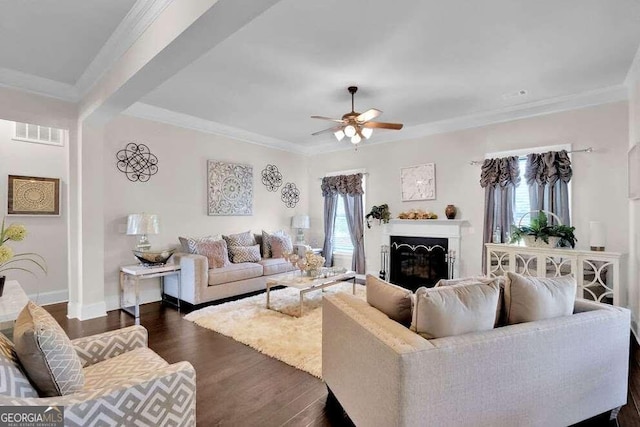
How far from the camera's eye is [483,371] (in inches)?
58.4

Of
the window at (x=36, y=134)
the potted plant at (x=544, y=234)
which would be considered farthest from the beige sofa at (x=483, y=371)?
the window at (x=36, y=134)

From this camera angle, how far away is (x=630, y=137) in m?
3.72

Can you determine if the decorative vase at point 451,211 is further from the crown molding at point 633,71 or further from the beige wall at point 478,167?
the crown molding at point 633,71

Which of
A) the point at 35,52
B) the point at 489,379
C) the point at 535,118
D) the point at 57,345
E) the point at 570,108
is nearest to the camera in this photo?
the point at 57,345

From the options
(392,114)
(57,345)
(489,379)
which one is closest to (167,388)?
(57,345)

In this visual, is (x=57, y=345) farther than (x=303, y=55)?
No

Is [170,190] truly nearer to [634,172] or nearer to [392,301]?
[392,301]

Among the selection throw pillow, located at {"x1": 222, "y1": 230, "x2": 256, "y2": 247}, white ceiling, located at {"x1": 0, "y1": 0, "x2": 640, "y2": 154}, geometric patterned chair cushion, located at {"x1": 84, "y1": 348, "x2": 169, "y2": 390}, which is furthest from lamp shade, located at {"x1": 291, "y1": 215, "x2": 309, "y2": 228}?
geometric patterned chair cushion, located at {"x1": 84, "y1": 348, "x2": 169, "y2": 390}

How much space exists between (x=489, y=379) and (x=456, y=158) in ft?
13.9

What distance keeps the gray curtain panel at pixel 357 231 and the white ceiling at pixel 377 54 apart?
2044 millimetres

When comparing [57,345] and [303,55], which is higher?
[303,55]

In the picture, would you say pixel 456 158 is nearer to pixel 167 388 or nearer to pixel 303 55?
pixel 303 55

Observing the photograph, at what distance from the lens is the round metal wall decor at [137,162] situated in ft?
14.4

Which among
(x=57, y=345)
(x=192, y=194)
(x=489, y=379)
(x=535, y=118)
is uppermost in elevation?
(x=535, y=118)
